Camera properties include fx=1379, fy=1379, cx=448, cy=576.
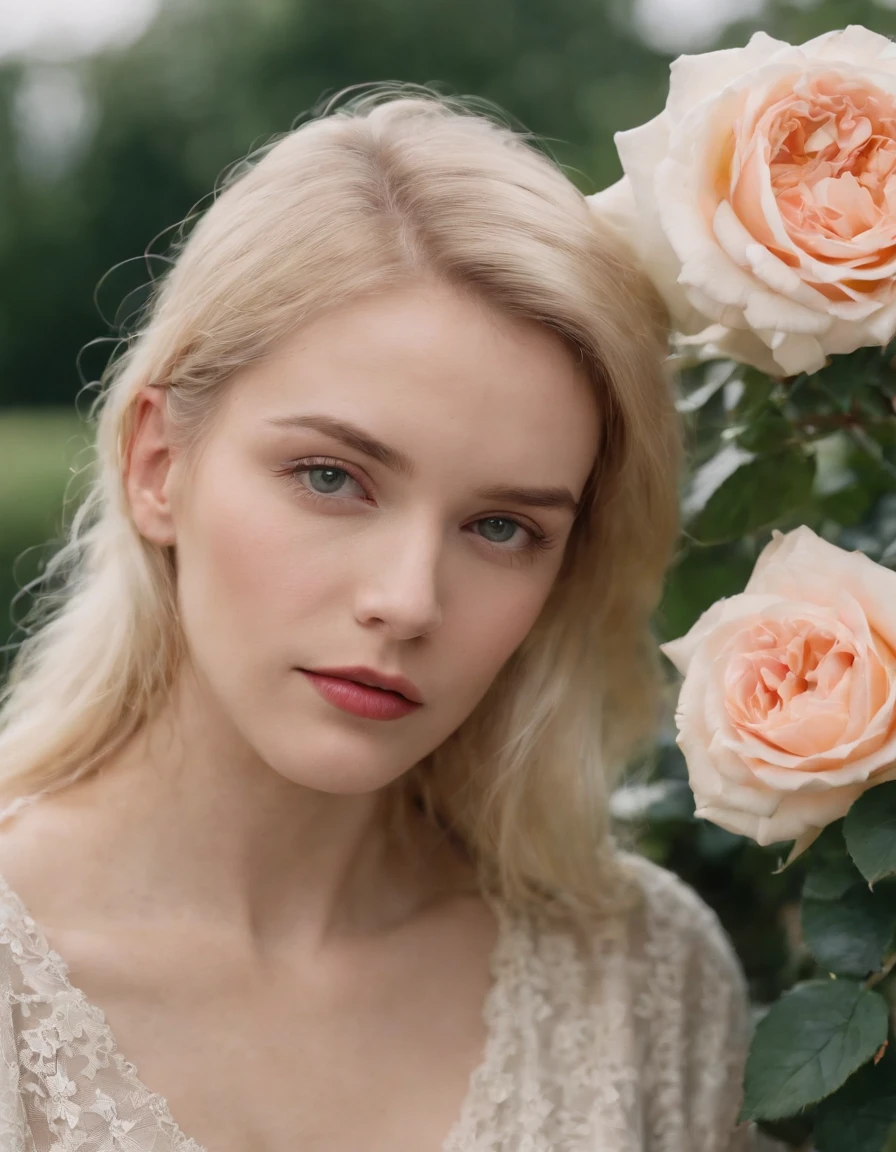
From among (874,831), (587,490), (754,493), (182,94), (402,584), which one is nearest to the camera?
(874,831)

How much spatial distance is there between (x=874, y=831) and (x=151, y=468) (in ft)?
3.40

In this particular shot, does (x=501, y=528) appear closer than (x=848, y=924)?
No

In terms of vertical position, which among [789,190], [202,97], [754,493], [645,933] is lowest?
[202,97]

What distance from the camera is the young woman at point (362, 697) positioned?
1.63 meters

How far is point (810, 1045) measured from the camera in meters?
1.44

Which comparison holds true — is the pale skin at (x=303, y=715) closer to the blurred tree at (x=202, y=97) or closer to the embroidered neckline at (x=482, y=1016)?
the embroidered neckline at (x=482, y=1016)

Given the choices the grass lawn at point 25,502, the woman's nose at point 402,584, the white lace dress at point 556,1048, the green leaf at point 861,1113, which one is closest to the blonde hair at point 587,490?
the white lace dress at point 556,1048

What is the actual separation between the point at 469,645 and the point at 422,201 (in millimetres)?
577

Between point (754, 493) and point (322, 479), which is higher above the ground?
point (322, 479)

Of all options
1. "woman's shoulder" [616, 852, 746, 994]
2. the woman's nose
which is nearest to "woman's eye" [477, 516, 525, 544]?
the woman's nose

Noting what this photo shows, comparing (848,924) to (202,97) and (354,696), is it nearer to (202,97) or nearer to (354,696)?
(354,696)

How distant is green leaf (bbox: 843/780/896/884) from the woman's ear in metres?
0.94

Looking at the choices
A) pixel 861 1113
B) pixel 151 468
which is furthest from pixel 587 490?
pixel 861 1113

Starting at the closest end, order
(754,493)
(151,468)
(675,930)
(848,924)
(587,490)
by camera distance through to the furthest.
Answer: (848,924)
(754,493)
(151,468)
(587,490)
(675,930)
